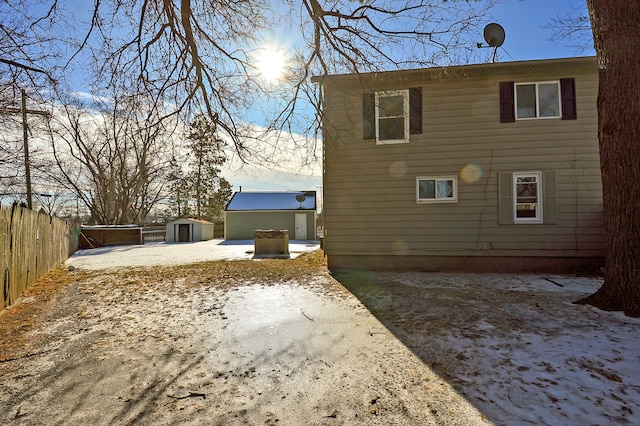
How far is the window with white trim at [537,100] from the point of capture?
7844 millimetres

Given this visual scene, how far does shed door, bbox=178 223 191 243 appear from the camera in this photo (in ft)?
74.2

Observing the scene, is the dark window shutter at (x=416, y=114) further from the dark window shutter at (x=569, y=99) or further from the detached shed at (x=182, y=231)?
the detached shed at (x=182, y=231)

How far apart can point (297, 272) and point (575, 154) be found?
7.47 meters

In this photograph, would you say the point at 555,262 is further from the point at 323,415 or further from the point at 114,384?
the point at 114,384

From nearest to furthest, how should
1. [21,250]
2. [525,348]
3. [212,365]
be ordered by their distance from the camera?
[212,365], [525,348], [21,250]

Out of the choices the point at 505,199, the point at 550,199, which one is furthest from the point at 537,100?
the point at 505,199

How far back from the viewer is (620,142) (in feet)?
13.6

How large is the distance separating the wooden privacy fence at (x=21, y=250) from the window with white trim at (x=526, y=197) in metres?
10.1

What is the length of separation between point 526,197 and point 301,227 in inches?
610

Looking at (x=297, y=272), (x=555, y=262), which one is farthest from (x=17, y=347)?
(x=555, y=262)

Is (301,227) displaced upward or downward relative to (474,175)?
downward

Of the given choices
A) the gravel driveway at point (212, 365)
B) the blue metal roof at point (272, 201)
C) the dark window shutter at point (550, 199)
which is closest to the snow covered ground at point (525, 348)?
the gravel driveway at point (212, 365)

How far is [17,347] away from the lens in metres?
3.34

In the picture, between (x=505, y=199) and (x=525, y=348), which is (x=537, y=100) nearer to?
(x=505, y=199)
